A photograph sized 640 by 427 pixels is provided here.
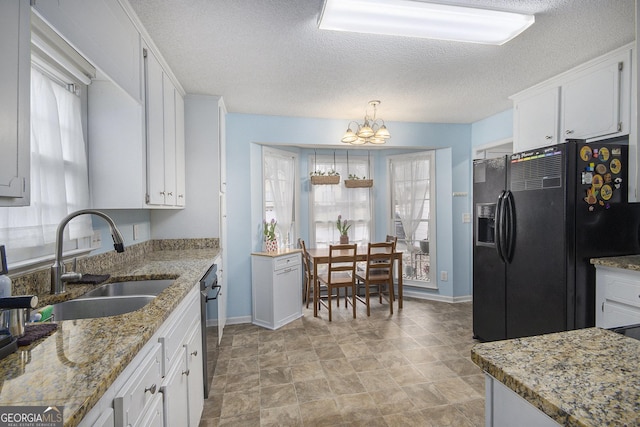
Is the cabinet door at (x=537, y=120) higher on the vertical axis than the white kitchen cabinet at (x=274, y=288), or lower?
higher

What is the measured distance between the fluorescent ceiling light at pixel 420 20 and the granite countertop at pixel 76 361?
167 cm

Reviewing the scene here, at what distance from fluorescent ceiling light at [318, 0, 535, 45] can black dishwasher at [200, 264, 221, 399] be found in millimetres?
1726

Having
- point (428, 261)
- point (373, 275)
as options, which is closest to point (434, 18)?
point (373, 275)

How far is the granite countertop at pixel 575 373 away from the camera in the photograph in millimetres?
548

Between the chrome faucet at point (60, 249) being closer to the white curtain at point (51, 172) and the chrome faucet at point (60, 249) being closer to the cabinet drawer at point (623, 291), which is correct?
the white curtain at point (51, 172)

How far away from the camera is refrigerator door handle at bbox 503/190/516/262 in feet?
7.86

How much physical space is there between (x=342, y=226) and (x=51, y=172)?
134 inches

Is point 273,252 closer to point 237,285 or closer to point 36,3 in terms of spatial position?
point 237,285

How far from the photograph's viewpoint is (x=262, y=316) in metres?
3.29

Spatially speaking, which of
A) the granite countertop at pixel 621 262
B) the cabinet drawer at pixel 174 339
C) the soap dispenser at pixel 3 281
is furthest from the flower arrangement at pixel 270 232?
the granite countertop at pixel 621 262

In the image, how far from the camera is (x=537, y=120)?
2742 millimetres

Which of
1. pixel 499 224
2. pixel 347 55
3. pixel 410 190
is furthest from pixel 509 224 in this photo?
pixel 410 190

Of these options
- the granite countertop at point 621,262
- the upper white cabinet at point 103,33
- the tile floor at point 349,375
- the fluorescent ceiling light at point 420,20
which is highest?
the fluorescent ceiling light at point 420,20

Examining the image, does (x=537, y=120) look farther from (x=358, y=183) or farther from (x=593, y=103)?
(x=358, y=183)
